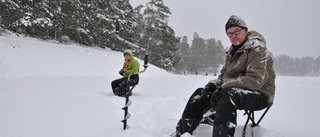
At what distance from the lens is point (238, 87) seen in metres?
2.67

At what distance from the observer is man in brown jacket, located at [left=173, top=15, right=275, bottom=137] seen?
2.49 m

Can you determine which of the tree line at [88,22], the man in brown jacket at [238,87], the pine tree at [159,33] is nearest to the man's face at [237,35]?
the man in brown jacket at [238,87]

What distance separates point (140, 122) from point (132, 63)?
11.4 feet

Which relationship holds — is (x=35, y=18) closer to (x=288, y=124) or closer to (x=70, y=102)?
(x=70, y=102)

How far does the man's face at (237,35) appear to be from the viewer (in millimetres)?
2959

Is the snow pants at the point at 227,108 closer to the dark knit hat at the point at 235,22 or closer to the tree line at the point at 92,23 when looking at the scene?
the dark knit hat at the point at 235,22

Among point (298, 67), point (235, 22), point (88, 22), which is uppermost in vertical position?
point (88, 22)

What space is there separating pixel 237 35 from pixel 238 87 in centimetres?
67

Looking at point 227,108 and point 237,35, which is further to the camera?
point 237,35

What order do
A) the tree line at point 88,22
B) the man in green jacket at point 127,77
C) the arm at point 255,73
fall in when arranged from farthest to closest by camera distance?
the tree line at point 88,22 → the man in green jacket at point 127,77 → the arm at point 255,73

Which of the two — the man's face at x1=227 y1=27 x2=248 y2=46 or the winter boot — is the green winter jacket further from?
the man's face at x1=227 y1=27 x2=248 y2=46

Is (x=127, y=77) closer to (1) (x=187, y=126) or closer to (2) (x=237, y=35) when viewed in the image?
(1) (x=187, y=126)

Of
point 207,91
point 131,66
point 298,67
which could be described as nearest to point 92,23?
point 131,66

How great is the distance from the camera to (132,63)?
23.4 ft
